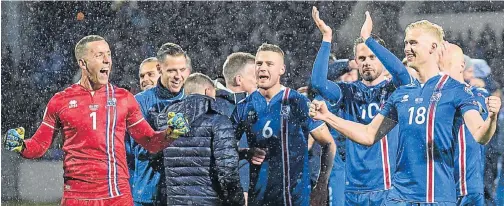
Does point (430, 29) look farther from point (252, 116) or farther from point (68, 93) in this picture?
point (68, 93)

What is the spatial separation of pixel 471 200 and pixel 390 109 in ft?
1.69

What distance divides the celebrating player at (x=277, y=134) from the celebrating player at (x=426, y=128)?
0.26 meters

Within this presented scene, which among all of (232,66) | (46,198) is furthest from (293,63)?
(46,198)

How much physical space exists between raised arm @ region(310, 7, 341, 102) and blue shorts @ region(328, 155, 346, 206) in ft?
0.98

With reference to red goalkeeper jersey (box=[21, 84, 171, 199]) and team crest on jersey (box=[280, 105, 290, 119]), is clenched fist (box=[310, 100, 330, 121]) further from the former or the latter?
red goalkeeper jersey (box=[21, 84, 171, 199])

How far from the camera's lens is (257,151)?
4531 millimetres

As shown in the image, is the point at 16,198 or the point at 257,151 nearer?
the point at 257,151

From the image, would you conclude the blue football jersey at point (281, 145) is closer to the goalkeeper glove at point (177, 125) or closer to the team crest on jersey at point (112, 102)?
the goalkeeper glove at point (177, 125)

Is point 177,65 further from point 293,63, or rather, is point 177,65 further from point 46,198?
point 46,198

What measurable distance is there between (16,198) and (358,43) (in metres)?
2.20

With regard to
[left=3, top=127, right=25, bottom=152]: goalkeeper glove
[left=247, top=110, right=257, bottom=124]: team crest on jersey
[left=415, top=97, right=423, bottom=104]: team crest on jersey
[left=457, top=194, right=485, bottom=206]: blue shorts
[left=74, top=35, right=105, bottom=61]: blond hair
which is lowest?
[left=457, top=194, right=485, bottom=206]: blue shorts

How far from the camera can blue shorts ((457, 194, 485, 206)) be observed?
4.37 metres

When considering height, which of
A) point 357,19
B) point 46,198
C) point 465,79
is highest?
point 357,19

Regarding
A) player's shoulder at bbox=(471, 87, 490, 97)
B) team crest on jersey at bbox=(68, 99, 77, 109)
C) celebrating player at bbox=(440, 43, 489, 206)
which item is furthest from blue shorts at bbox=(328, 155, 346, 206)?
team crest on jersey at bbox=(68, 99, 77, 109)
